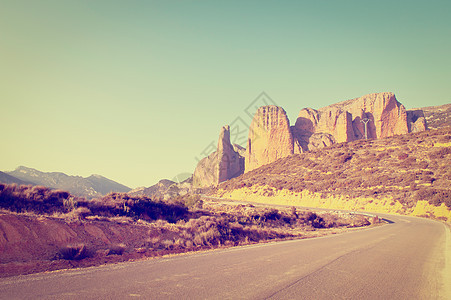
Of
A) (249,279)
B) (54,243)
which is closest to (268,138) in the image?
(54,243)

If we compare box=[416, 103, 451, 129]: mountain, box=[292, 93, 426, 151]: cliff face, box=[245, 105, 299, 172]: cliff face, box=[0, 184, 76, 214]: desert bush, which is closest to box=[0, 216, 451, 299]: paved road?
box=[0, 184, 76, 214]: desert bush

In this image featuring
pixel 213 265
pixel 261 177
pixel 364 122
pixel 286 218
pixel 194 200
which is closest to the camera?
pixel 213 265

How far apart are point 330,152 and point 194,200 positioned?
4648 cm

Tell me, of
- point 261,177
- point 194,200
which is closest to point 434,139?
point 261,177

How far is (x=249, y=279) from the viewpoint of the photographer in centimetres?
609

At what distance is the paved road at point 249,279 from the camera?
496 centimetres

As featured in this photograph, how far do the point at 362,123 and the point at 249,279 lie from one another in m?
97.7

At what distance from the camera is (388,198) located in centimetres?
4034

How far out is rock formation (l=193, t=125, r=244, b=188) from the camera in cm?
10944

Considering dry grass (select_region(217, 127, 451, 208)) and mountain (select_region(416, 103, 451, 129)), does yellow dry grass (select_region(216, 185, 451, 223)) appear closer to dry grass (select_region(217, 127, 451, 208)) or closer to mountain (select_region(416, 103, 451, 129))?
dry grass (select_region(217, 127, 451, 208))

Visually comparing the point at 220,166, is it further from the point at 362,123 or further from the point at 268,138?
the point at 362,123

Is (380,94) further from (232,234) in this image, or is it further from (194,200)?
(232,234)

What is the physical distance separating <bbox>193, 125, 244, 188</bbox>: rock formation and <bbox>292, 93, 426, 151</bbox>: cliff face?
28.5 m

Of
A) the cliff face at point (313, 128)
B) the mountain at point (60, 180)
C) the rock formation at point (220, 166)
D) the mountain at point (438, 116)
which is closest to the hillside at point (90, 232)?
the cliff face at point (313, 128)
